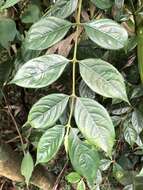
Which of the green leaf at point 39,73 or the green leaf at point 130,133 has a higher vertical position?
the green leaf at point 39,73

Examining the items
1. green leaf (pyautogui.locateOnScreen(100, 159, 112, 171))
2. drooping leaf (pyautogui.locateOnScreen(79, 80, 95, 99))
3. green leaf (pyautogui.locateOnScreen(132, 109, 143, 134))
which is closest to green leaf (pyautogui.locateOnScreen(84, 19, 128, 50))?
drooping leaf (pyautogui.locateOnScreen(79, 80, 95, 99))

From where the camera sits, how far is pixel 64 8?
624 millimetres

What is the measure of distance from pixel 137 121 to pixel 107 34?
0.30 m

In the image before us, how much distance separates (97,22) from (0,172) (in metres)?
0.62

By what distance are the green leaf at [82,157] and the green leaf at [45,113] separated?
0.11 feet

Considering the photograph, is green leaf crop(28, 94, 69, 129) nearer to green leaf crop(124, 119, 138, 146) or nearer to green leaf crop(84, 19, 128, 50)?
green leaf crop(84, 19, 128, 50)

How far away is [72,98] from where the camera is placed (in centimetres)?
55

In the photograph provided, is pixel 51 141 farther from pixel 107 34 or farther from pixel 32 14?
pixel 32 14

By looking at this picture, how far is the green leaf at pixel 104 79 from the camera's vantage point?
20.3 inches

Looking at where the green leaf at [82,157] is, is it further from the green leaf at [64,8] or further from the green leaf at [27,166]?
the green leaf at [27,166]

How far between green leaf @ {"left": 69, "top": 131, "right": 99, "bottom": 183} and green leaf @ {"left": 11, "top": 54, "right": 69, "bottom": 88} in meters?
0.08

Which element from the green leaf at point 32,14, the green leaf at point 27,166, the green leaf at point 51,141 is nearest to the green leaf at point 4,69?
the green leaf at point 32,14

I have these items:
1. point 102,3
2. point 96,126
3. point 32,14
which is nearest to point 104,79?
point 96,126

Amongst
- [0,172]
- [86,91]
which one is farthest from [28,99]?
[86,91]
